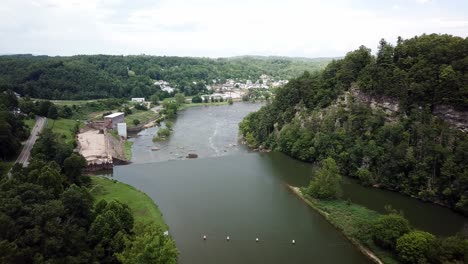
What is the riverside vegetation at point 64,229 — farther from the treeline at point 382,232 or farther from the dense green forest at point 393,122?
the dense green forest at point 393,122

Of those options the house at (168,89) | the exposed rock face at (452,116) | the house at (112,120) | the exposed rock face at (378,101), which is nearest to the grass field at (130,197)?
the house at (112,120)

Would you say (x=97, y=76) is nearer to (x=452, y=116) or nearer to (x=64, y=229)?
(x=64, y=229)

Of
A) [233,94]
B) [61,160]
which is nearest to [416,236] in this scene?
[61,160]

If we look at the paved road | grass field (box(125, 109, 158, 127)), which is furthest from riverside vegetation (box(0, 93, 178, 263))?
grass field (box(125, 109, 158, 127))

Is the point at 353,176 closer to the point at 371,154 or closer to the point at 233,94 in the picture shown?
the point at 371,154

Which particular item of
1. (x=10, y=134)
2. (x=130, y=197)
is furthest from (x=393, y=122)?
(x=10, y=134)

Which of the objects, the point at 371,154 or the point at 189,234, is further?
the point at 371,154

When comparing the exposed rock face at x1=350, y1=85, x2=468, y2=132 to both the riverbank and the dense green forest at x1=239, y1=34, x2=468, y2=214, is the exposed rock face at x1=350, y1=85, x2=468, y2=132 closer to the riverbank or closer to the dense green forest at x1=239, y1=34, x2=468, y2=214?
the dense green forest at x1=239, y1=34, x2=468, y2=214
